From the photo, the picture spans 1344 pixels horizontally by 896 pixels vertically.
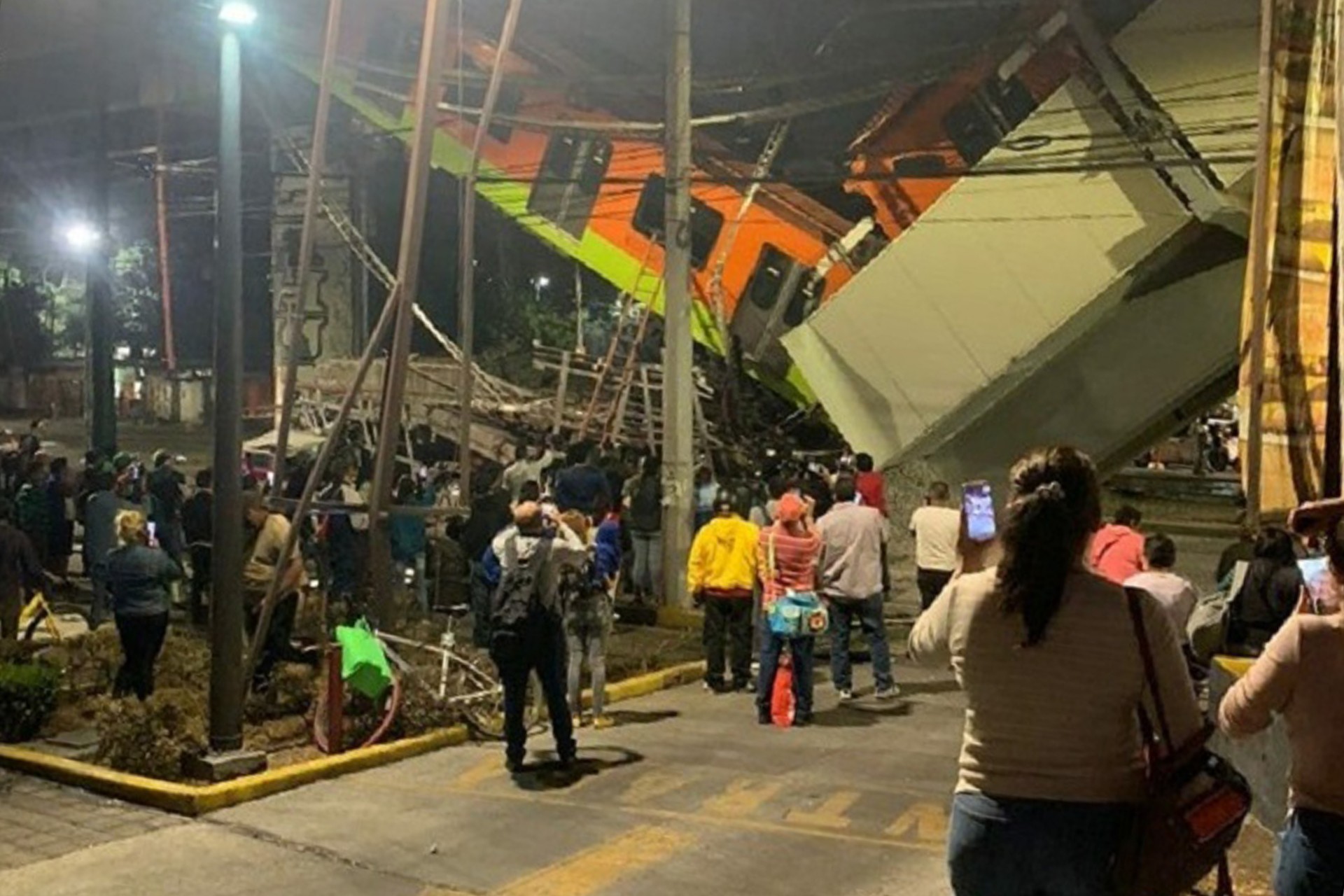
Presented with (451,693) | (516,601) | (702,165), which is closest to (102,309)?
(702,165)

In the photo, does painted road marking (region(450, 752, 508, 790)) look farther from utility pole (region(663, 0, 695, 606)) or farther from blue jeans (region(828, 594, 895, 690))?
utility pole (region(663, 0, 695, 606))

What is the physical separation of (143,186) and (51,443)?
7.83 metres

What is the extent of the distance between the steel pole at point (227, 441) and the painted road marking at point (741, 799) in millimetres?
2937

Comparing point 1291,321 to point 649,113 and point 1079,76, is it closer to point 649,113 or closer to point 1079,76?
point 1079,76

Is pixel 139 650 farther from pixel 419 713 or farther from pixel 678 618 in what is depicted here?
pixel 678 618

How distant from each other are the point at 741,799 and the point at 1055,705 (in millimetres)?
5332

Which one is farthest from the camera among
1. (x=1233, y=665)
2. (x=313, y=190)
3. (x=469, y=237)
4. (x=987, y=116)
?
(x=987, y=116)

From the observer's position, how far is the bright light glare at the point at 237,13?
8.38 metres

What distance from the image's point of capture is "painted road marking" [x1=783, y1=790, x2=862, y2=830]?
7.80 metres

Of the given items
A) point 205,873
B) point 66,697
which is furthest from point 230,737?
point 66,697

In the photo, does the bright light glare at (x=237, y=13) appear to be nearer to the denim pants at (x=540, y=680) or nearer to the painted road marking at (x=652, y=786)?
the denim pants at (x=540, y=680)

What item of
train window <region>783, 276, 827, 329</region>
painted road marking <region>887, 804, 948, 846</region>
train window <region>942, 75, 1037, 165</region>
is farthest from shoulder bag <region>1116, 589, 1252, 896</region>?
train window <region>783, 276, 827, 329</region>

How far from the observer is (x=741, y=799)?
830cm

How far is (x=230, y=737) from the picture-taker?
28.3ft
